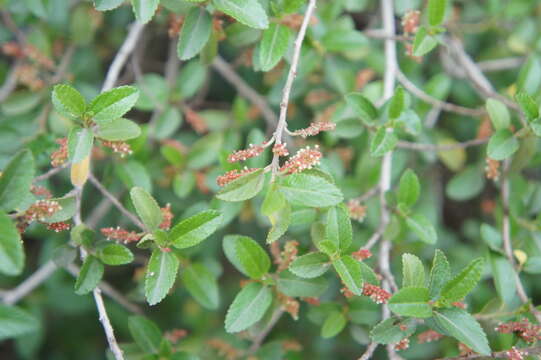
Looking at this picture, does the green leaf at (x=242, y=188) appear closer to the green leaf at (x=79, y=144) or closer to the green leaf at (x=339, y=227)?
the green leaf at (x=339, y=227)

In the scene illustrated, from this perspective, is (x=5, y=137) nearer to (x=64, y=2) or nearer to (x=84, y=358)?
(x=64, y=2)

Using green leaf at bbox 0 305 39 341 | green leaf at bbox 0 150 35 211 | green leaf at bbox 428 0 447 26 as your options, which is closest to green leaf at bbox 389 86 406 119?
green leaf at bbox 428 0 447 26

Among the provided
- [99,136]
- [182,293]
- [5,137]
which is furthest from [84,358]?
[99,136]

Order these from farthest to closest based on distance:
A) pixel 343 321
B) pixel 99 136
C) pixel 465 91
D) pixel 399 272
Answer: pixel 465 91 → pixel 399 272 → pixel 343 321 → pixel 99 136

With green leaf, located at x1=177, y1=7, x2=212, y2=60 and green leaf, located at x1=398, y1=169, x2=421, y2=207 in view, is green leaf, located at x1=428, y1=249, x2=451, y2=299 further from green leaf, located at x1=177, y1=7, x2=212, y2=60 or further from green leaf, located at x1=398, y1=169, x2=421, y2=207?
green leaf, located at x1=177, y1=7, x2=212, y2=60

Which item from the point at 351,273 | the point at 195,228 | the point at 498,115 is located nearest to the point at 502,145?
the point at 498,115

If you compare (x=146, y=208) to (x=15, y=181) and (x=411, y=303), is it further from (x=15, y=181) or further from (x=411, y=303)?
(x=411, y=303)
